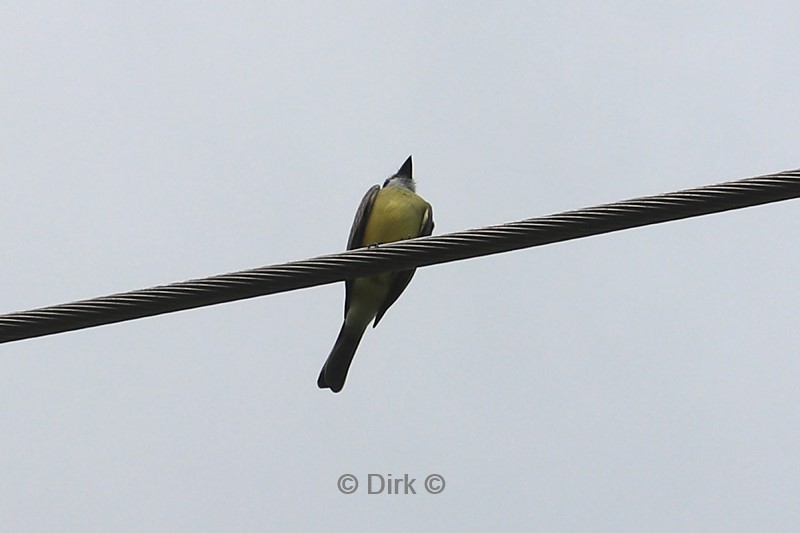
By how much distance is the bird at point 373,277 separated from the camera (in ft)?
23.3

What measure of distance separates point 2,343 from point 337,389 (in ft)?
11.1

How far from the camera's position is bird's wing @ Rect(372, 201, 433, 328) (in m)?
7.27

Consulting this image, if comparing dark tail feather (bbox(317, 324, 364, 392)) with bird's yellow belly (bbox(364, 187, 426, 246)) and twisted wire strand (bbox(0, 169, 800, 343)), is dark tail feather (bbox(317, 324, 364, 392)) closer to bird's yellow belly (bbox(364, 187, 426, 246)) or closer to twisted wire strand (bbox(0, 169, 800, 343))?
bird's yellow belly (bbox(364, 187, 426, 246))

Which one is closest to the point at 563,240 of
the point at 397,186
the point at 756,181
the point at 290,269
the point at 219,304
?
the point at 756,181

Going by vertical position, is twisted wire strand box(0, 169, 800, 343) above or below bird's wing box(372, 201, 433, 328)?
below

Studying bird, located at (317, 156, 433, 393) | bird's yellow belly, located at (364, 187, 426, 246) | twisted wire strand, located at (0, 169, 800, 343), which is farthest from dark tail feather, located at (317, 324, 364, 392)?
twisted wire strand, located at (0, 169, 800, 343)

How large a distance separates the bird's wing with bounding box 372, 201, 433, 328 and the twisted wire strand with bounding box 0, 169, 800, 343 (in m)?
3.19

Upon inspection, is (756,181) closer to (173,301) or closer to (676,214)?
(676,214)

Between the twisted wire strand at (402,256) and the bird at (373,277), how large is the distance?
314 cm

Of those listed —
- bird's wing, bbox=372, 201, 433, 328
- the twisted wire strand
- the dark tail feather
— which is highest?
bird's wing, bbox=372, 201, 433, 328

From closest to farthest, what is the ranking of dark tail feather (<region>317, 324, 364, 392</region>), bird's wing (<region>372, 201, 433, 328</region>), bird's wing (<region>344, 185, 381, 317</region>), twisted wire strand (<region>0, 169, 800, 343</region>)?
twisted wire strand (<region>0, 169, 800, 343</region>)
dark tail feather (<region>317, 324, 364, 392</region>)
bird's wing (<region>372, 201, 433, 328</region>)
bird's wing (<region>344, 185, 381, 317</region>)

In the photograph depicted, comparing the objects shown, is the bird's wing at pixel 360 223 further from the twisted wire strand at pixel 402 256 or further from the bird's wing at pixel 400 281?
the twisted wire strand at pixel 402 256

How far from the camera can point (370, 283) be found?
23.5ft

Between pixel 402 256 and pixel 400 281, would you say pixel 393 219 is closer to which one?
pixel 400 281
